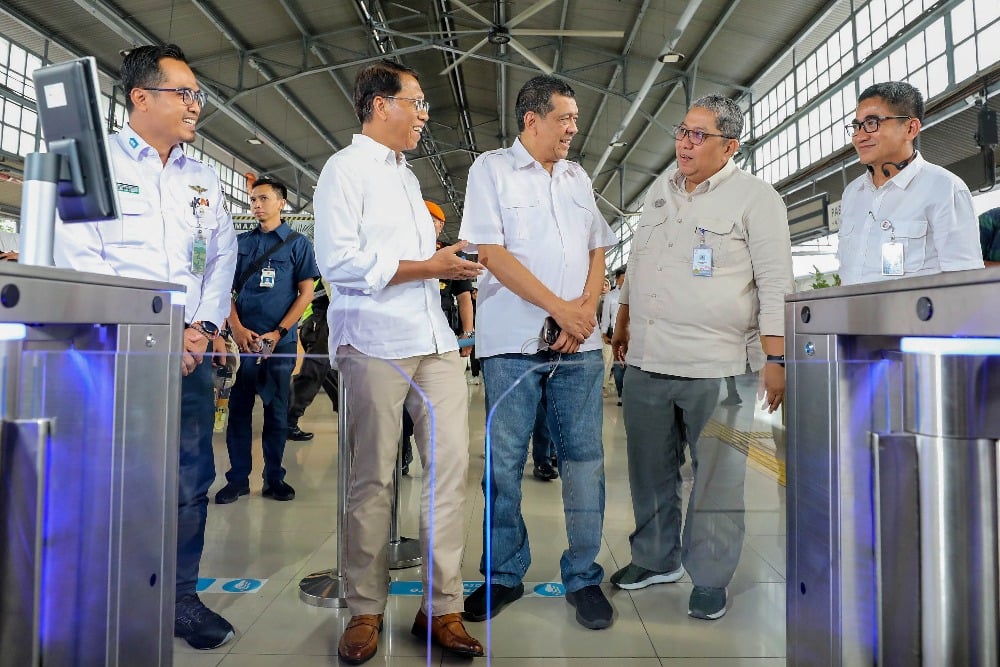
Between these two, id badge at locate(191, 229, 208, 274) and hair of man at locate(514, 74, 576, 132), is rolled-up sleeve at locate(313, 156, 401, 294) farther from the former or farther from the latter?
hair of man at locate(514, 74, 576, 132)

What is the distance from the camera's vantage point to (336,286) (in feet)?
5.31

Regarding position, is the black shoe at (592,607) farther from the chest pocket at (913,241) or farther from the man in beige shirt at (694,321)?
the chest pocket at (913,241)

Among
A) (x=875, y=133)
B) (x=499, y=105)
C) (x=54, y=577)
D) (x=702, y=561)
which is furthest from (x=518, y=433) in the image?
(x=499, y=105)

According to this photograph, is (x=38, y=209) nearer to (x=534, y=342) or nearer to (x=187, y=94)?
(x=187, y=94)

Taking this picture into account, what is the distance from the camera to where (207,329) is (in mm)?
1770

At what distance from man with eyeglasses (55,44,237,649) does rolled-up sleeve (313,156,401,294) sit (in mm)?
308

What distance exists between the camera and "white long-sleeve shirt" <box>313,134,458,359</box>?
1.54 metres

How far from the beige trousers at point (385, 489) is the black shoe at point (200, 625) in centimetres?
29

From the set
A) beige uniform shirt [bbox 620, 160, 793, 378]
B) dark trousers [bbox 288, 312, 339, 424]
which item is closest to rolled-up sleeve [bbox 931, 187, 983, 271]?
beige uniform shirt [bbox 620, 160, 793, 378]

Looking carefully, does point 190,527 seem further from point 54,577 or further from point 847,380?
point 847,380

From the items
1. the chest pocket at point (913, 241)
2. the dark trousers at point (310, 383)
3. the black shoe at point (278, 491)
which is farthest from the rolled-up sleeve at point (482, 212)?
the chest pocket at point (913, 241)

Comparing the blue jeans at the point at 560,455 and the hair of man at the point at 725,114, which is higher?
the hair of man at the point at 725,114

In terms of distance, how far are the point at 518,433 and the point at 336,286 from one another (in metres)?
0.60

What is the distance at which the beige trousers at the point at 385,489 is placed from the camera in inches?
60.9
